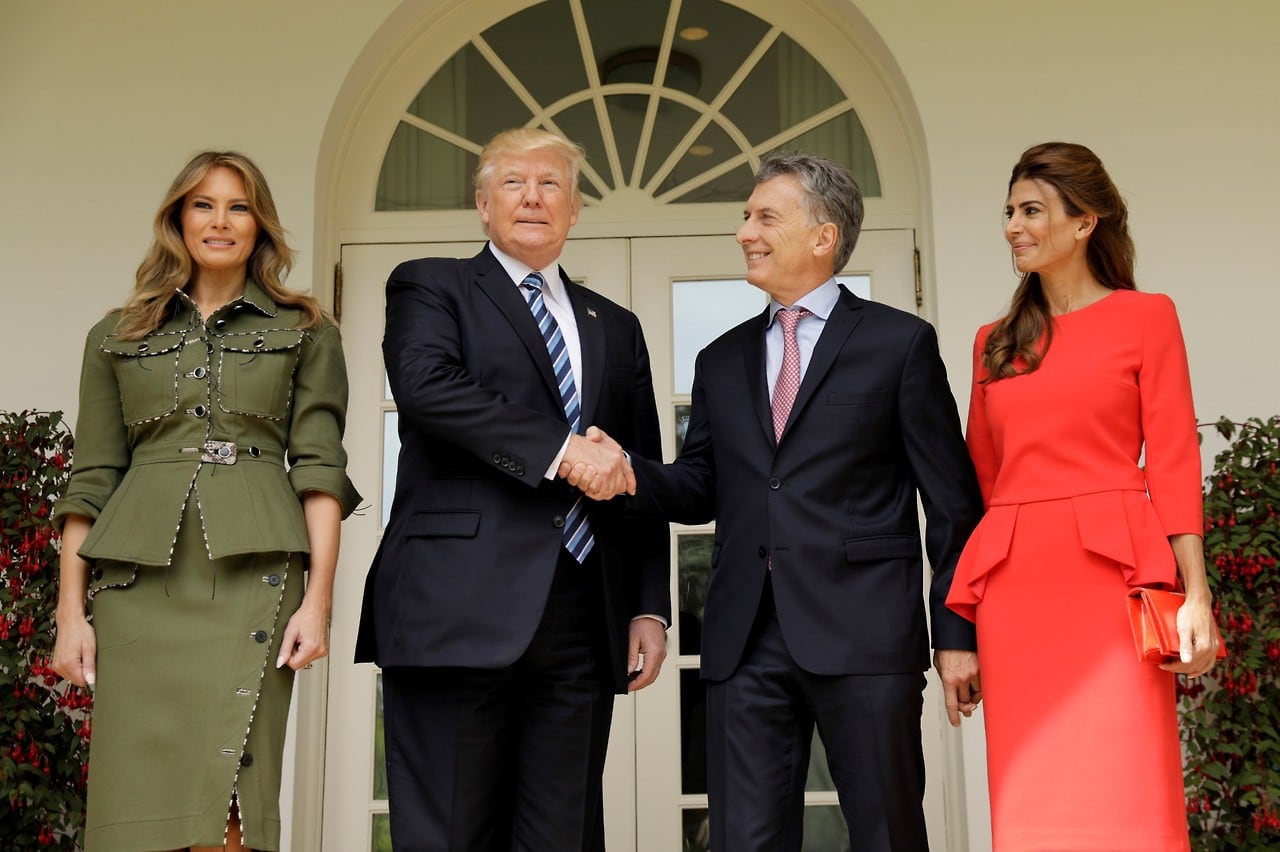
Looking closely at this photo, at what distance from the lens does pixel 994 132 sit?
4273 mm

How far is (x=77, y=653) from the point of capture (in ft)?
8.08

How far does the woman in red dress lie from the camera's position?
7.73ft

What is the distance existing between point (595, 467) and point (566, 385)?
0.28 meters

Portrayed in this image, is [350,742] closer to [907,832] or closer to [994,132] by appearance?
[907,832]

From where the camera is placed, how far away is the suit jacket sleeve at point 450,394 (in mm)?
2430

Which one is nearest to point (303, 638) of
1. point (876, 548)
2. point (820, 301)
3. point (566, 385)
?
point (566, 385)

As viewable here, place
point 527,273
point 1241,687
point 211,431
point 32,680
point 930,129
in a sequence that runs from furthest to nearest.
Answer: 1. point 930,129
2. point 32,680
3. point 1241,687
4. point 527,273
5. point 211,431

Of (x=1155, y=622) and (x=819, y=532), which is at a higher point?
(x=819, y=532)

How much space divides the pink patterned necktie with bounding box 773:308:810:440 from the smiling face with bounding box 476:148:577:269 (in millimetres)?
493

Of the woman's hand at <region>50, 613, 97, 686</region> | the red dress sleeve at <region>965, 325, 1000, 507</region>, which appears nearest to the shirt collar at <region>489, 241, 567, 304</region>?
the red dress sleeve at <region>965, 325, 1000, 507</region>

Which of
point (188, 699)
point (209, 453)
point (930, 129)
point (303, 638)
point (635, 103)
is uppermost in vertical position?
point (635, 103)

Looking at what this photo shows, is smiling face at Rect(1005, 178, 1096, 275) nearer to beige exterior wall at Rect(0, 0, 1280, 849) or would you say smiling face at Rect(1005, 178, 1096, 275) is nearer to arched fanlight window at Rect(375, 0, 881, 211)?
beige exterior wall at Rect(0, 0, 1280, 849)

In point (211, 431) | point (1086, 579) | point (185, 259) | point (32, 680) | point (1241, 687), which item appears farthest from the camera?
point (32, 680)

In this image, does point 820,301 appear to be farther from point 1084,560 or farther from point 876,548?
point 1084,560
